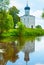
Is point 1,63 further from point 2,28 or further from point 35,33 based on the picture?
point 35,33

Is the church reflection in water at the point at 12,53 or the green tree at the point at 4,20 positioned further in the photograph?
the green tree at the point at 4,20

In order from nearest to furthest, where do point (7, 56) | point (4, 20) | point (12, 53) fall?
point (7, 56), point (12, 53), point (4, 20)

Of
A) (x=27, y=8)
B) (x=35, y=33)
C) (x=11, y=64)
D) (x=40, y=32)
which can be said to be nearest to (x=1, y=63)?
(x=11, y=64)

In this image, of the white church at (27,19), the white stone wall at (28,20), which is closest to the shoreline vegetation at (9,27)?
the white church at (27,19)

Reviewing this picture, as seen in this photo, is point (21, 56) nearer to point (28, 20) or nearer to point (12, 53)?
point (12, 53)

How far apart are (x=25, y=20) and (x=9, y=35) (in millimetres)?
37206

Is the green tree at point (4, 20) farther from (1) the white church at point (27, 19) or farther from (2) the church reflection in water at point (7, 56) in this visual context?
(1) the white church at point (27, 19)

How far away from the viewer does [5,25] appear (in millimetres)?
37469

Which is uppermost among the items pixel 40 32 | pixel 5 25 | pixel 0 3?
pixel 0 3

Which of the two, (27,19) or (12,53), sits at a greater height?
(12,53)

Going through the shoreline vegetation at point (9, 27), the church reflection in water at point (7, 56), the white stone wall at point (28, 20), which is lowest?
the white stone wall at point (28, 20)

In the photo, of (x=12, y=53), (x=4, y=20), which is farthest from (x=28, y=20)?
(x=12, y=53)

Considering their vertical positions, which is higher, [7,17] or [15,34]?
[7,17]

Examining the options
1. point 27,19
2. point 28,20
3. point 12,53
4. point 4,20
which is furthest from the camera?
point 27,19
